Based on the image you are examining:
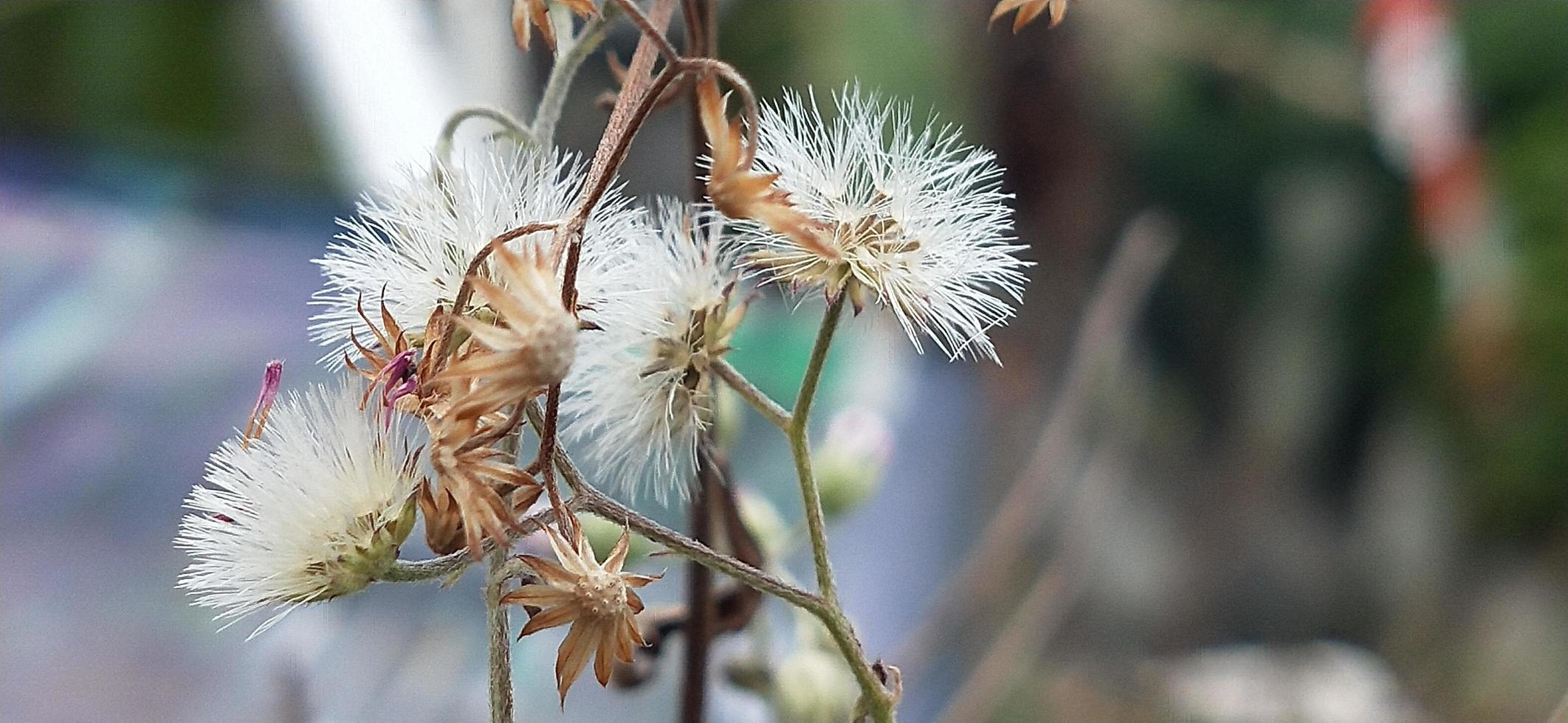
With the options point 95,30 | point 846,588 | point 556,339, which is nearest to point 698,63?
point 556,339

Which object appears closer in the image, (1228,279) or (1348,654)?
(1348,654)

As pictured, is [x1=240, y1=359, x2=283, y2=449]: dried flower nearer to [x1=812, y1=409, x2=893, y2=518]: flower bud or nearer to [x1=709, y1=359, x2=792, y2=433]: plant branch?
[x1=709, y1=359, x2=792, y2=433]: plant branch

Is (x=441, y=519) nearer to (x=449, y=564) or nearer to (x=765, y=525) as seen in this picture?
(x=449, y=564)

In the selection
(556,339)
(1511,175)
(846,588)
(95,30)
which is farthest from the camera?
(1511,175)

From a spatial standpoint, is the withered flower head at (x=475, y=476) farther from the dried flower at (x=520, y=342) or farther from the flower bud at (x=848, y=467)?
the flower bud at (x=848, y=467)

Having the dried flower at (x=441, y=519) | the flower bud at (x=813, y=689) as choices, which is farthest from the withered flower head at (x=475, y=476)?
the flower bud at (x=813, y=689)

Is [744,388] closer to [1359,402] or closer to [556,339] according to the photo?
[556,339]

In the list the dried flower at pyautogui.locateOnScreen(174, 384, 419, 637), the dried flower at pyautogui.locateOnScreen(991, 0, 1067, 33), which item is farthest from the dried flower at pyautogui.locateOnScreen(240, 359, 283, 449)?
the dried flower at pyautogui.locateOnScreen(991, 0, 1067, 33)
